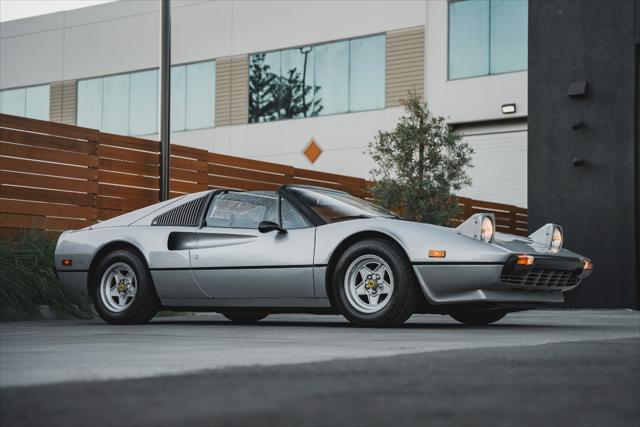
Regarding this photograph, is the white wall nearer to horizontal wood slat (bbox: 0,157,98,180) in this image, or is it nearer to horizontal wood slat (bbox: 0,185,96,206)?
horizontal wood slat (bbox: 0,157,98,180)

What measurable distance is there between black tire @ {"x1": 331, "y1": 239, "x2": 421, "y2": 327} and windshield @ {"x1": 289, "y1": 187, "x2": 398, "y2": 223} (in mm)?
456

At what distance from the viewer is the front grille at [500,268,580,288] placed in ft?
25.2

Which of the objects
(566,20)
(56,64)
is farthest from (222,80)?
(566,20)

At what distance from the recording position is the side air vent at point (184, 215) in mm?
8820

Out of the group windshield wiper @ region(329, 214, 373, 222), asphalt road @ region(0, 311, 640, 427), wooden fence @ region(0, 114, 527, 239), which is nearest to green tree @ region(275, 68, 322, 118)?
wooden fence @ region(0, 114, 527, 239)

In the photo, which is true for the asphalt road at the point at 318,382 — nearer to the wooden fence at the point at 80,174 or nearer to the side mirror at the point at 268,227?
the side mirror at the point at 268,227

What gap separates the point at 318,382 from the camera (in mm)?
3629

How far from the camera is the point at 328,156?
92.7 ft

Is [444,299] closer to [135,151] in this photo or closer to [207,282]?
[207,282]

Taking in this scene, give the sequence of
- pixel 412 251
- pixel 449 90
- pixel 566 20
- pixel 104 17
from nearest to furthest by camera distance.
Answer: pixel 412 251 < pixel 566 20 < pixel 449 90 < pixel 104 17

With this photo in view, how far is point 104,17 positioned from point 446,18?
1185 centimetres

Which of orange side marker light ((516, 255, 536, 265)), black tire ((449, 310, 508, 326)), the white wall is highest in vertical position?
the white wall

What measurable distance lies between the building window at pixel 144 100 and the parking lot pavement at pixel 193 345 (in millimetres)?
22681

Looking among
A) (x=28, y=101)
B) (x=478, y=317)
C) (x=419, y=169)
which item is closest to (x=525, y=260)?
(x=478, y=317)
